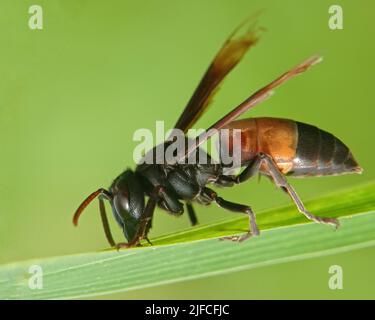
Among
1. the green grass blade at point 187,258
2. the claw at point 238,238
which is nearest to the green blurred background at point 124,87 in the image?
the claw at point 238,238

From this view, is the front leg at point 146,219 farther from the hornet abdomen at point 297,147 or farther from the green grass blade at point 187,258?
the hornet abdomen at point 297,147

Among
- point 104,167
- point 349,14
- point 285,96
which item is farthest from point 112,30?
point 349,14

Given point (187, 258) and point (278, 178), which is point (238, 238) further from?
point (278, 178)

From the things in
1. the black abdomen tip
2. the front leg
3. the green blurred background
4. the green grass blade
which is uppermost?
the green blurred background

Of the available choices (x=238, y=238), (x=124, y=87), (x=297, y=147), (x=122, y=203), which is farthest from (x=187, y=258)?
(x=124, y=87)

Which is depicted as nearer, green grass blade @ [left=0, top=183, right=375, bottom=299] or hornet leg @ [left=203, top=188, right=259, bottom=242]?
green grass blade @ [left=0, top=183, right=375, bottom=299]

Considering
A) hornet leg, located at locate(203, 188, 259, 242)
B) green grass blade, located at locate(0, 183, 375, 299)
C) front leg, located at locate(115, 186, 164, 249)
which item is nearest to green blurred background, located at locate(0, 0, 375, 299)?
hornet leg, located at locate(203, 188, 259, 242)

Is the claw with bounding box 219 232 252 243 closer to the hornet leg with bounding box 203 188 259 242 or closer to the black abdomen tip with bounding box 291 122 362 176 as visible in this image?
the hornet leg with bounding box 203 188 259 242

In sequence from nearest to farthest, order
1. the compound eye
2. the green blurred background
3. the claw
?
the claw
the compound eye
the green blurred background
